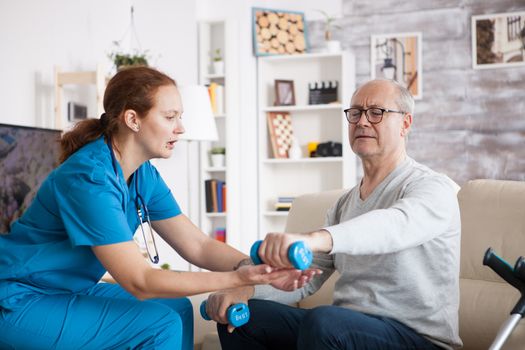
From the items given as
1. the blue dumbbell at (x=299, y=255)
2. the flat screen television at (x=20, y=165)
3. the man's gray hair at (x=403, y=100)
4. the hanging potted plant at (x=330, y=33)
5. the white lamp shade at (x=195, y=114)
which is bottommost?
the blue dumbbell at (x=299, y=255)

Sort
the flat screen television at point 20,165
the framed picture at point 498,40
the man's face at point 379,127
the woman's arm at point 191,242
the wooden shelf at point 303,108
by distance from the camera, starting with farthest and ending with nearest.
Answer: the wooden shelf at point 303,108, the framed picture at point 498,40, the flat screen television at point 20,165, the woman's arm at point 191,242, the man's face at point 379,127

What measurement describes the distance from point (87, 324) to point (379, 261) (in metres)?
0.82

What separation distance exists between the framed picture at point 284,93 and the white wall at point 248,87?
21 cm

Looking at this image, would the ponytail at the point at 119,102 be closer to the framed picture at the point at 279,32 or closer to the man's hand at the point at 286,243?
the man's hand at the point at 286,243

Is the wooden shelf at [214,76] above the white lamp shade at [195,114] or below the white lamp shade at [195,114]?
above

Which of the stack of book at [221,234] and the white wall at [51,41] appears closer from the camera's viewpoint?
the white wall at [51,41]


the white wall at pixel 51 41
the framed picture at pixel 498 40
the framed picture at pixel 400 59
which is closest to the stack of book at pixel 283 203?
the framed picture at pixel 400 59

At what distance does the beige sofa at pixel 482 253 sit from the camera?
2340 mm

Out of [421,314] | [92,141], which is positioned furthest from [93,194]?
[421,314]

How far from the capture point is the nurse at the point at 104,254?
1767 millimetres

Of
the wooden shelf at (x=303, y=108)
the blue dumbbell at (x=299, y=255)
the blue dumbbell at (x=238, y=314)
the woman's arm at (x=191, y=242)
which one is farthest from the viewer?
the wooden shelf at (x=303, y=108)

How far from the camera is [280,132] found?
5.96 meters

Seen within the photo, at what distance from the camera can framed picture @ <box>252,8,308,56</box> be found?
5.94 metres

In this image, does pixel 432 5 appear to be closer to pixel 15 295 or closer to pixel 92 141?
pixel 92 141
